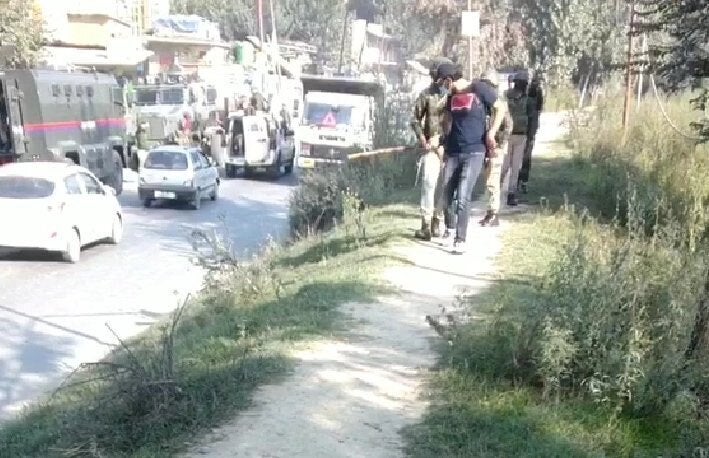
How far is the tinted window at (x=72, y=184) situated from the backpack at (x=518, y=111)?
300 inches

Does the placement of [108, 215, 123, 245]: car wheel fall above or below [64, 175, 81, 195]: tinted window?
below

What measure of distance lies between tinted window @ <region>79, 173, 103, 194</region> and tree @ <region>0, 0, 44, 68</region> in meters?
11.9

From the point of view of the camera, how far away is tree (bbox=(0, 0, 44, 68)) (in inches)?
1063

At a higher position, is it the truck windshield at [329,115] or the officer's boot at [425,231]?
the truck windshield at [329,115]

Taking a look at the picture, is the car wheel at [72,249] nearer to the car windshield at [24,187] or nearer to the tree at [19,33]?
the car windshield at [24,187]

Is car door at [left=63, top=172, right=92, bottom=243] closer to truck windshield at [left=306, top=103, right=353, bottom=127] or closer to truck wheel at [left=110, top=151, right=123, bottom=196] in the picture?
truck wheel at [left=110, top=151, right=123, bottom=196]

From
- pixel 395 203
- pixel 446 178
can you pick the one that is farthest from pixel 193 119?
pixel 446 178

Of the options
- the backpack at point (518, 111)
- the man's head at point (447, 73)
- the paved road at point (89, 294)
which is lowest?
the paved road at point (89, 294)

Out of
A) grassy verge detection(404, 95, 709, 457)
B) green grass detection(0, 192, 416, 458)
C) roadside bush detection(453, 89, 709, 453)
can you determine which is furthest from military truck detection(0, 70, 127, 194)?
roadside bush detection(453, 89, 709, 453)

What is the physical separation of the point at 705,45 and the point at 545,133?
2143 cm

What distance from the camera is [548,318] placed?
5.51 m

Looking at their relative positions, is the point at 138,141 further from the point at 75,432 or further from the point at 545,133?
the point at 75,432

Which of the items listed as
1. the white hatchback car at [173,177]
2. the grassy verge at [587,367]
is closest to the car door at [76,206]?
the white hatchback car at [173,177]

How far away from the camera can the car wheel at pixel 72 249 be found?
15531mm
